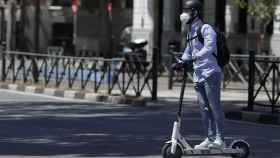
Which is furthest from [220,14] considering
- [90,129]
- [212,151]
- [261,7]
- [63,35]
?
[212,151]

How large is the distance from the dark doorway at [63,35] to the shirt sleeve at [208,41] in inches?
1771

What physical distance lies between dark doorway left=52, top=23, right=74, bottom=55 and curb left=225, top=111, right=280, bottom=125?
1499 inches

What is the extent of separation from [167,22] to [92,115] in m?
23.4

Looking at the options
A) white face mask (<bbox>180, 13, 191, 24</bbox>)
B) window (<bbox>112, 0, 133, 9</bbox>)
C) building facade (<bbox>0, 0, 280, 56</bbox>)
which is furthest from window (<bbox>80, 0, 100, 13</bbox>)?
white face mask (<bbox>180, 13, 191, 24</bbox>)

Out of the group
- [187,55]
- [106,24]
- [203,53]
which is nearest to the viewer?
[203,53]

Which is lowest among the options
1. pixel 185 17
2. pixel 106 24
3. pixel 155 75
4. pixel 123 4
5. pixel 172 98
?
pixel 172 98

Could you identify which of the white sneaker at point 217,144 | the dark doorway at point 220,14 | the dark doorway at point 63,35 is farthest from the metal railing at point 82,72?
the dark doorway at point 63,35

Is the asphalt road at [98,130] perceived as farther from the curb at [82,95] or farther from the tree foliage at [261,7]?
the tree foliage at [261,7]

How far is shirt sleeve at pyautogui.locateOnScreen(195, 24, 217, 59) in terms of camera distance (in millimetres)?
10820

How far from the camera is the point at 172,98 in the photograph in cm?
2259

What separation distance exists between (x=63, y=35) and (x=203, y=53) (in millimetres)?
46058

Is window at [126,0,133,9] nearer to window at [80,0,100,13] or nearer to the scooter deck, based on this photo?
window at [80,0,100,13]

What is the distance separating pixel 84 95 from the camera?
23.3 metres

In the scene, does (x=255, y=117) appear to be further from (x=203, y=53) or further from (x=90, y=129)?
(x=203, y=53)
